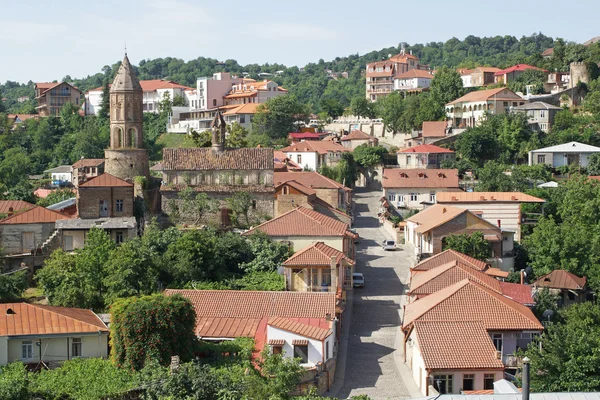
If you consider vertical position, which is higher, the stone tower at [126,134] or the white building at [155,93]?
the white building at [155,93]

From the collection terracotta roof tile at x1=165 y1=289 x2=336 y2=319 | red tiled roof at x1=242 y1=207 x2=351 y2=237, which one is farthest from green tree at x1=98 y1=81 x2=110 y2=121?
terracotta roof tile at x1=165 y1=289 x2=336 y2=319

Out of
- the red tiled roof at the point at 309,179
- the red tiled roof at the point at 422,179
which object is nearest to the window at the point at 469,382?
the red tiled roof at the point at 309,179

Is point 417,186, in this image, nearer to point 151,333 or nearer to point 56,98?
point 151,333

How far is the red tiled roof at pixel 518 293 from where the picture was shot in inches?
1369

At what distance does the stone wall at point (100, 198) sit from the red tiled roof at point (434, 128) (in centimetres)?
3309

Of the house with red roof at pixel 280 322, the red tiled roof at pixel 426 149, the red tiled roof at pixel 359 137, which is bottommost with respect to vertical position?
the house with red roof at pixel 280 322

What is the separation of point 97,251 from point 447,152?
112 ft

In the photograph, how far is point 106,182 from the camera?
42281mm

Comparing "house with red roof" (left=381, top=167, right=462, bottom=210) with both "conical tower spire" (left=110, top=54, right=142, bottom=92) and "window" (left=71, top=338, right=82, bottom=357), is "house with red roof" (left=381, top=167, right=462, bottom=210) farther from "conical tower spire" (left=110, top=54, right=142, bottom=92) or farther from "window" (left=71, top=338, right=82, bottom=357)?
"window" (left=71, top=338, right=82, bottom=357)

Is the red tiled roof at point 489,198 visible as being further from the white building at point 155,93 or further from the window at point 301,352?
the white building at point 155,93

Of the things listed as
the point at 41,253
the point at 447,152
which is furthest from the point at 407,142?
the point at 41,253

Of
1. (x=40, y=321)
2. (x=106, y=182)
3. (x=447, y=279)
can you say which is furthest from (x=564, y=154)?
(x=40, y=321)

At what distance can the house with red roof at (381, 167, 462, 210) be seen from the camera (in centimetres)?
5769

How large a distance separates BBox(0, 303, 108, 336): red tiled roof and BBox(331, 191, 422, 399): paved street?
27.2 ft
